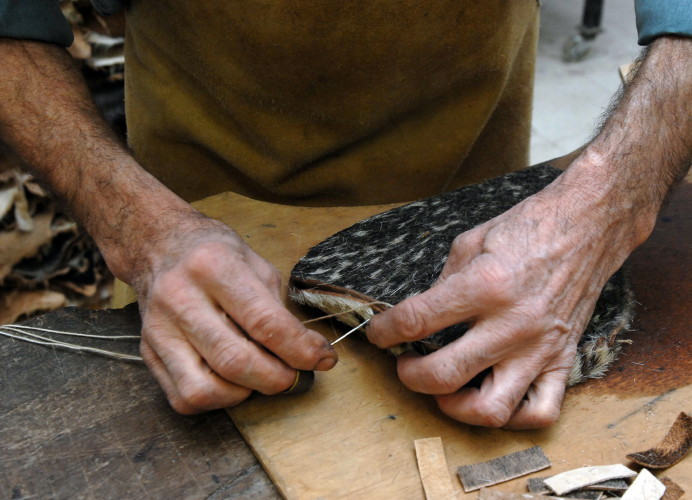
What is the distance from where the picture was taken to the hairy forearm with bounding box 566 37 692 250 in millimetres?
1260

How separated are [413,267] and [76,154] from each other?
2.18 feet

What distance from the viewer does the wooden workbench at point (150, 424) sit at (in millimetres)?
1002

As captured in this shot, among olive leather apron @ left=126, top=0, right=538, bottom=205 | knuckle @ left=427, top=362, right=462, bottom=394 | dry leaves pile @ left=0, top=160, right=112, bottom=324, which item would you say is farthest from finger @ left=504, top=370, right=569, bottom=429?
dry leaves pile @ left=0, top=160, right=112, bottom=324

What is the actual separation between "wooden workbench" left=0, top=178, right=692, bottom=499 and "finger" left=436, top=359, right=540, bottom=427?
47mm

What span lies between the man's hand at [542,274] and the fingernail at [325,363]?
0.27ft

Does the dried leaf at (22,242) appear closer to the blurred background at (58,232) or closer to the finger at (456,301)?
the blurred background at (58,232)

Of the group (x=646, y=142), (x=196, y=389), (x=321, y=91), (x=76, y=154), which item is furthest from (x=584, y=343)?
(x=76, y=154)

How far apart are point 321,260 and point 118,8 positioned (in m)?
0.86

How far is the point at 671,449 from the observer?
3.40 feet

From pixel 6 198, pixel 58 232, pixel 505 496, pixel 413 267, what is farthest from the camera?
pixel 58 232

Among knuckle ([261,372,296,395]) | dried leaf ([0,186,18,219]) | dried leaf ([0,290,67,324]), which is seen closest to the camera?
knuckle ([261,372,296,395])

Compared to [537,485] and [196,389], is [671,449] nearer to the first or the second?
[537,485]

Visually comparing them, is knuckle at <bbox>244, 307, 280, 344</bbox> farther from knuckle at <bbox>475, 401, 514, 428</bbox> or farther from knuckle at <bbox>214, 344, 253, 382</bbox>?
knuckle at <bbox>475, 401, 514, 428</bbox>

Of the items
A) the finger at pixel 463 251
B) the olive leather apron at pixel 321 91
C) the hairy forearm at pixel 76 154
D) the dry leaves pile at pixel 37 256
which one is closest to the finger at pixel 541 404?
the finger at pixel 463 251
